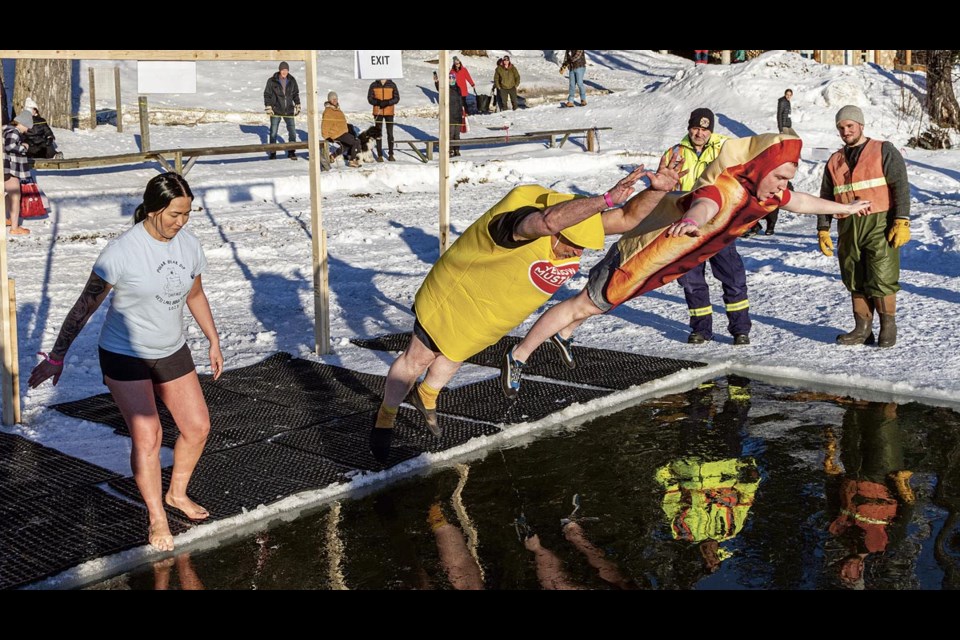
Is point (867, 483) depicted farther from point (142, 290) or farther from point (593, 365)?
point (142, 290)

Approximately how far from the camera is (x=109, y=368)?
17.7 feet

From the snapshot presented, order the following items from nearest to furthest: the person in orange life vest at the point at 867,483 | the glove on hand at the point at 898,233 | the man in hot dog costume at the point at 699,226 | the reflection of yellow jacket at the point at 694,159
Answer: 1. the person in orange life vest at the point at 867,483
2. the man in hot dog costume at the point at 699,226
3. the reflection of yellow jacket at the point at 694,159
4. the glove on hand at the point at 898,233

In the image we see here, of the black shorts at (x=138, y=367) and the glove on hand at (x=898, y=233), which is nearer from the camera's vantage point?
the black shorts at (x=138, y=367)

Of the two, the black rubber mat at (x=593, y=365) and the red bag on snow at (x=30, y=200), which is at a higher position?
the red bag on snow at (x=30, y=200)

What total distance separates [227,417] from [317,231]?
7.15 feet

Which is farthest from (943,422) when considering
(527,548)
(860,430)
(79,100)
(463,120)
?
(79,100)

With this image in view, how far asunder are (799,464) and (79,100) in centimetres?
2442

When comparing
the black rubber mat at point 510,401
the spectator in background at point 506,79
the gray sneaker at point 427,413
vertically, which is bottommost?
the black rubber mat at point 510,401

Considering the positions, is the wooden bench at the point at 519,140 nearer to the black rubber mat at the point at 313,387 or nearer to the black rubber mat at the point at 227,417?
the black rubber mat at the point at 313,387

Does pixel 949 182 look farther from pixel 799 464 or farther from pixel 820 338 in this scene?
pixel 799 464

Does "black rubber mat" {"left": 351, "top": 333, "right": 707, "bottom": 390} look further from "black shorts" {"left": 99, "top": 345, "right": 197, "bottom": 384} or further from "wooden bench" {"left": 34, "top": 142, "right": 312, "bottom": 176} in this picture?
"wooden bench" {"left": 34, "top": 142, "right": 312, "bottom": 176}

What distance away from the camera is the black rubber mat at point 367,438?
6.84m

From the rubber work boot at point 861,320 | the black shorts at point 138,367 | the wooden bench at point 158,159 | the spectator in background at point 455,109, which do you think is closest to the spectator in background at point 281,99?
the wooden bench at point 158,159

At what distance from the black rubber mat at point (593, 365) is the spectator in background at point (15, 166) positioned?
281 inches
